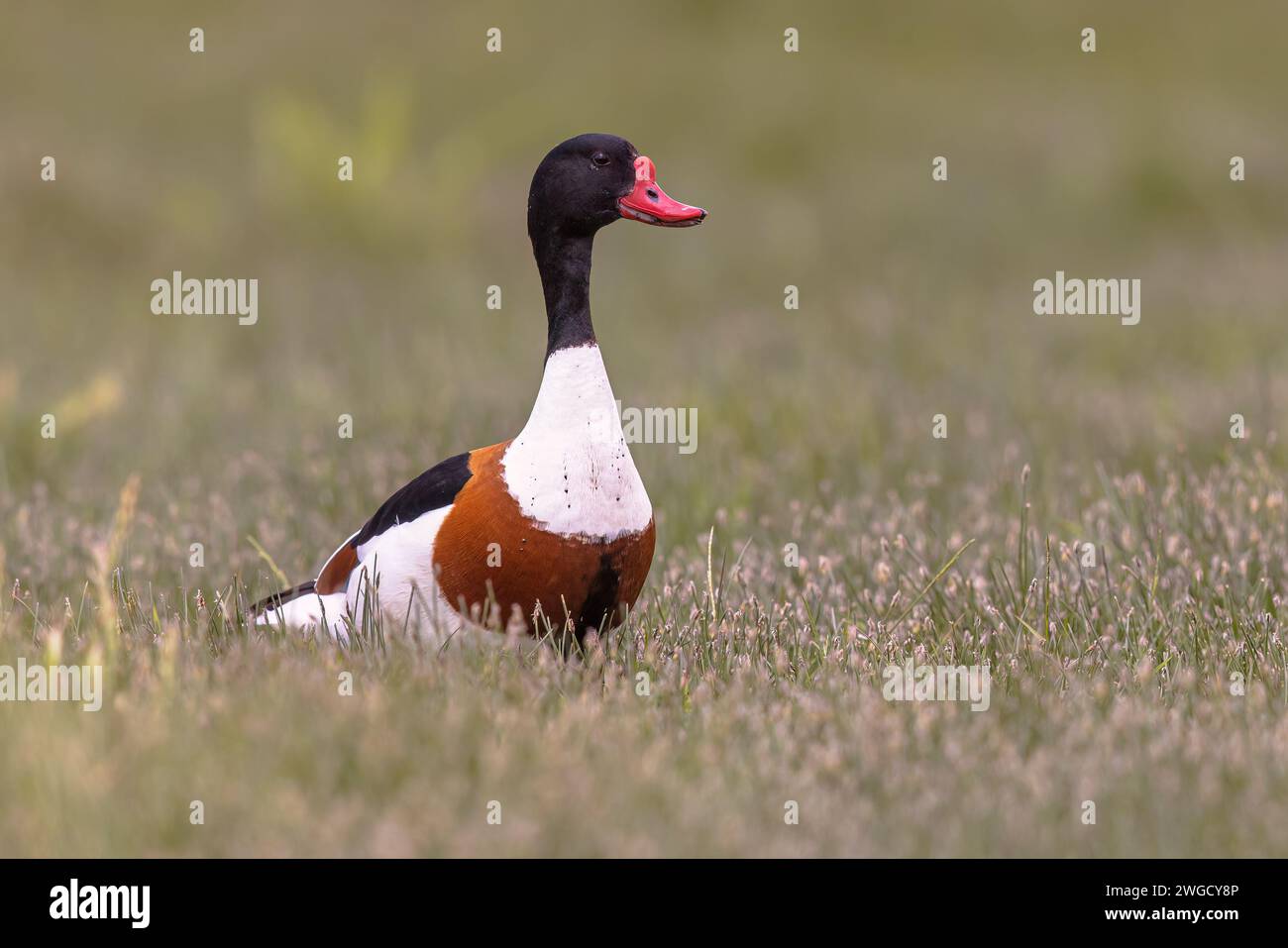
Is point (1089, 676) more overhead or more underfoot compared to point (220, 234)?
more underfoot

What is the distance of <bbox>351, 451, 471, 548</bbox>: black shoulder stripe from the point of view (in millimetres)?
4641

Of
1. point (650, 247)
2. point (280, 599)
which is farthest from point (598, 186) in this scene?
point (650, 247)

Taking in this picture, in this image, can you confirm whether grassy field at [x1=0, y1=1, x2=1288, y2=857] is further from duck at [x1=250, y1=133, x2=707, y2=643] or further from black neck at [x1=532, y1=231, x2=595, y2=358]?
black neck at [x1=532, y1=231, x2=595, y2=358]

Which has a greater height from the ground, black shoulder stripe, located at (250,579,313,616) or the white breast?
the white breast

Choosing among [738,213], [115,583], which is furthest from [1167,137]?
[115,583]

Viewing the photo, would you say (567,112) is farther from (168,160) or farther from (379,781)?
(379,781)

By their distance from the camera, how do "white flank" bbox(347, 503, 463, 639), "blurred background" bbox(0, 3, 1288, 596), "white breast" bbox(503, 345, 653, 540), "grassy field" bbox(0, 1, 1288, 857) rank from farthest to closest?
"blurred background" bbox(0, 3, 1288, 596)
"white flank" bbox(347, 503, 463, 639)
"white breast" bbox(503, 345, 653, 540)
"grassy field" bbox(0, 1, 1288, 857)

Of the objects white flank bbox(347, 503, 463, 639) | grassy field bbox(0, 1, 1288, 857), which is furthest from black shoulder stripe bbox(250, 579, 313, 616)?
white flank bbox(347, 503, 463, 639)

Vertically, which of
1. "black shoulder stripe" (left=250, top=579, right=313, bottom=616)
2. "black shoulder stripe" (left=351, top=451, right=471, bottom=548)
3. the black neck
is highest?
the black neck

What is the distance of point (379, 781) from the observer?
3504 mm

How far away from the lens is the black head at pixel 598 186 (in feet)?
15.4

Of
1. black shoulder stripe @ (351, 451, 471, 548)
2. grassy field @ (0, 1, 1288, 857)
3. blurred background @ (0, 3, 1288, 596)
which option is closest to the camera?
grassy field @ (0, 1, 1288, 857)

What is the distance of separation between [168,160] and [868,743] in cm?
1342

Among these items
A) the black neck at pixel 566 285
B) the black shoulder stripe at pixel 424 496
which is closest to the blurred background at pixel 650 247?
the black shoulder stripe at pixel 424 496
